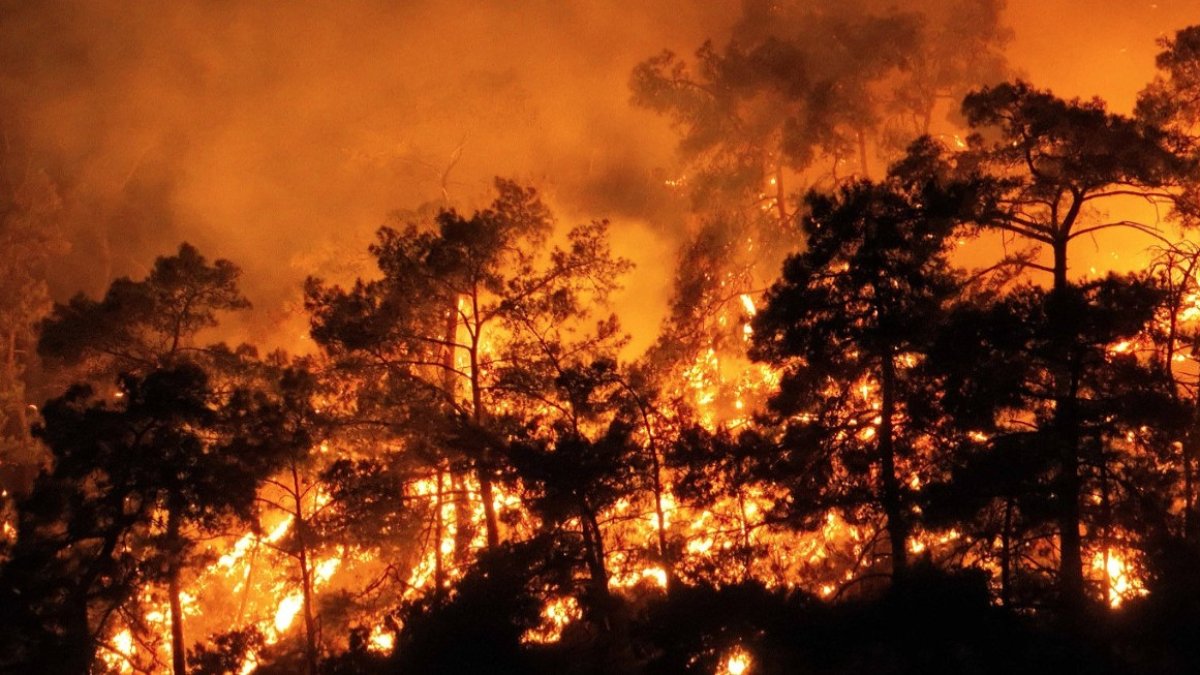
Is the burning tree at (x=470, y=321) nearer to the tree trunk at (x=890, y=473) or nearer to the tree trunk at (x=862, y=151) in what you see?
the tree trunk at (x=890, y=473)

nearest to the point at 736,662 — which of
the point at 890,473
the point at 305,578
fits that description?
the point at 890,473

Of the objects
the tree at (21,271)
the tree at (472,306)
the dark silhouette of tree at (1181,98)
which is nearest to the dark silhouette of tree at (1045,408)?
the dark silhouette of tree at (1181,98)

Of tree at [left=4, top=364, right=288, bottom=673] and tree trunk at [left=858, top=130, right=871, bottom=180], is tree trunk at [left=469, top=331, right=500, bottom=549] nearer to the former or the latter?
tree at [left=4, top=364, right=288, bottom=673]

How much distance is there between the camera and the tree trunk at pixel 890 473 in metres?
11.7

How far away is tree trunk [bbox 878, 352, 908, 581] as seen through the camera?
1173cm

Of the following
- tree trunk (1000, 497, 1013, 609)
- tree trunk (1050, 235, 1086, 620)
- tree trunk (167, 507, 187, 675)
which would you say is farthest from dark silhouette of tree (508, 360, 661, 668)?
tree trunk (167, 507, 187, 675)

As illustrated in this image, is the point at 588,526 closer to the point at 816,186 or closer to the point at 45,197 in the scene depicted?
the point at 816,186

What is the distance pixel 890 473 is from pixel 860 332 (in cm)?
184

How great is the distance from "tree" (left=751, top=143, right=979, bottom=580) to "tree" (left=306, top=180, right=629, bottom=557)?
4.89 meters

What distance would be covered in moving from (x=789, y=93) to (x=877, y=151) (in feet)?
9.42

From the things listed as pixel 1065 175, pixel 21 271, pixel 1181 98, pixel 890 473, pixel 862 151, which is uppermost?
pixel 21 271

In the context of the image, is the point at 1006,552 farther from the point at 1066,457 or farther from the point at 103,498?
the point at 103,498

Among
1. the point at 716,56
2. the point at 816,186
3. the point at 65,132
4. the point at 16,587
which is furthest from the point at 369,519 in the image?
the point at 65,132

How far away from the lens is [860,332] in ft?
38.4
